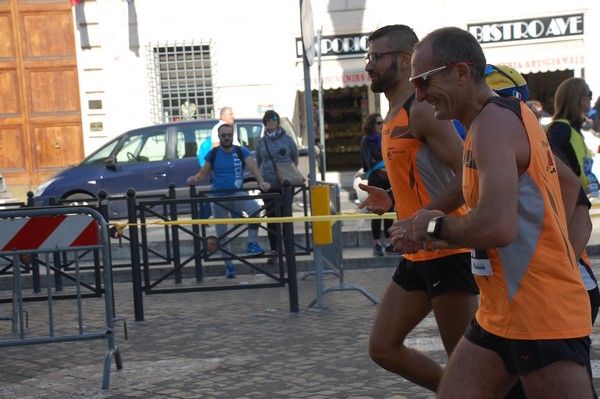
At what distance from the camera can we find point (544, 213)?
10.8 feet

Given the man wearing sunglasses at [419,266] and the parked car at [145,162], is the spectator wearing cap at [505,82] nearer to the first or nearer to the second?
the man wearing sunglasses at [419,266]

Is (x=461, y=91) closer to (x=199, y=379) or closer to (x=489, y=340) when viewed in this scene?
(x=489, y=340)

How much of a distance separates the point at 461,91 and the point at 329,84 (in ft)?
61.0

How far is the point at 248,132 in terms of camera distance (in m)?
16.9

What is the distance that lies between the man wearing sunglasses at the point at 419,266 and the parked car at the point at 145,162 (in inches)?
465

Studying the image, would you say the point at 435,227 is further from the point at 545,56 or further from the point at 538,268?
the point at 545,56

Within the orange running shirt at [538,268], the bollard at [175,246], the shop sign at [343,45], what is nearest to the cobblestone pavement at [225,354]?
the bollard at [175,246]

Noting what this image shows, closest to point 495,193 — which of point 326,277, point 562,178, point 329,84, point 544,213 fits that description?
point 544,213

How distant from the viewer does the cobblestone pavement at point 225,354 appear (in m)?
6.40

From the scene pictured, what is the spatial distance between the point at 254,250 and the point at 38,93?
12388 millimetres

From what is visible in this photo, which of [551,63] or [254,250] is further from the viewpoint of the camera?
[551,63]

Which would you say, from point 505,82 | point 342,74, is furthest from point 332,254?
point 342,74

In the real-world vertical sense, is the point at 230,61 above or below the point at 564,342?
above

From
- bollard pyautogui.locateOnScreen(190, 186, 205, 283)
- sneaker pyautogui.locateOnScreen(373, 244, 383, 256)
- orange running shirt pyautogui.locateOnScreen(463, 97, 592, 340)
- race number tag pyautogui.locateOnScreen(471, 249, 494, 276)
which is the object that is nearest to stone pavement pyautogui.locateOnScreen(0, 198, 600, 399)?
bollard pyautogui.locateOnScreen(190, 186, 205, 283)
